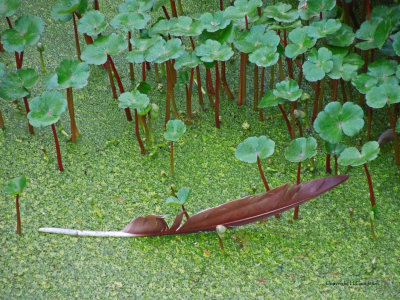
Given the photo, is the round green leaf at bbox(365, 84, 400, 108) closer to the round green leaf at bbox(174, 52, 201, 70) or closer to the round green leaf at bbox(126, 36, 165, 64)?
the round green leaf at bbox(174, 52, 201, 70)

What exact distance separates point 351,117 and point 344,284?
42 centimetres

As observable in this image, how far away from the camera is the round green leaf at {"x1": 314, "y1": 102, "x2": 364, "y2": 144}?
1537 millimetres

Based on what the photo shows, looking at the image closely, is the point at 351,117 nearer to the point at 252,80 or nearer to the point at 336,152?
the point at 336,152

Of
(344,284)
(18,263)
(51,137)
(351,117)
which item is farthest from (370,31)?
(18,263)

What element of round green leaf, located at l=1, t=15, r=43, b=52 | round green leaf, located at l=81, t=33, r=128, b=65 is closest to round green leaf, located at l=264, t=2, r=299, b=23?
round green leaf, located at l=81, t=33, r=128, b=65

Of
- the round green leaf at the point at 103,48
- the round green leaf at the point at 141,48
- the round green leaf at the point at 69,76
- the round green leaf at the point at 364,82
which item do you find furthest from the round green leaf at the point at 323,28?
the round green leaf at the point at 69,76

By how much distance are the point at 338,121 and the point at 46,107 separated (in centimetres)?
76

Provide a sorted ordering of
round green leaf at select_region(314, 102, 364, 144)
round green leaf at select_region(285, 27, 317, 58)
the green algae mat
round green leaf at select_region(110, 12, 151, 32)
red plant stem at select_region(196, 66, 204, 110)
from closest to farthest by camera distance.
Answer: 1. the green algae mat
2. round green leaf at select_region(314, 102, 364, 144)
3. round green leaf at select_region(285, 27, 317, 58)
4. round green leaf at select_region(110, 12, 151, 32)
5. red plant stem at select_region(196, 66, 204, 110)

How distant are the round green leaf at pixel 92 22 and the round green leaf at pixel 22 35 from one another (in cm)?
12

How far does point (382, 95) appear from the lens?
5.12 feet

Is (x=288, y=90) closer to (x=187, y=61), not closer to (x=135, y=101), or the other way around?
(x=187, y=61)

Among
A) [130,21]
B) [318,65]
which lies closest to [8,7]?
[130,21]

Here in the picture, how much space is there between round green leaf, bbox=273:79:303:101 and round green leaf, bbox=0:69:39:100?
2.18 ft

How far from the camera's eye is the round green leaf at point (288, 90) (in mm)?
1594
